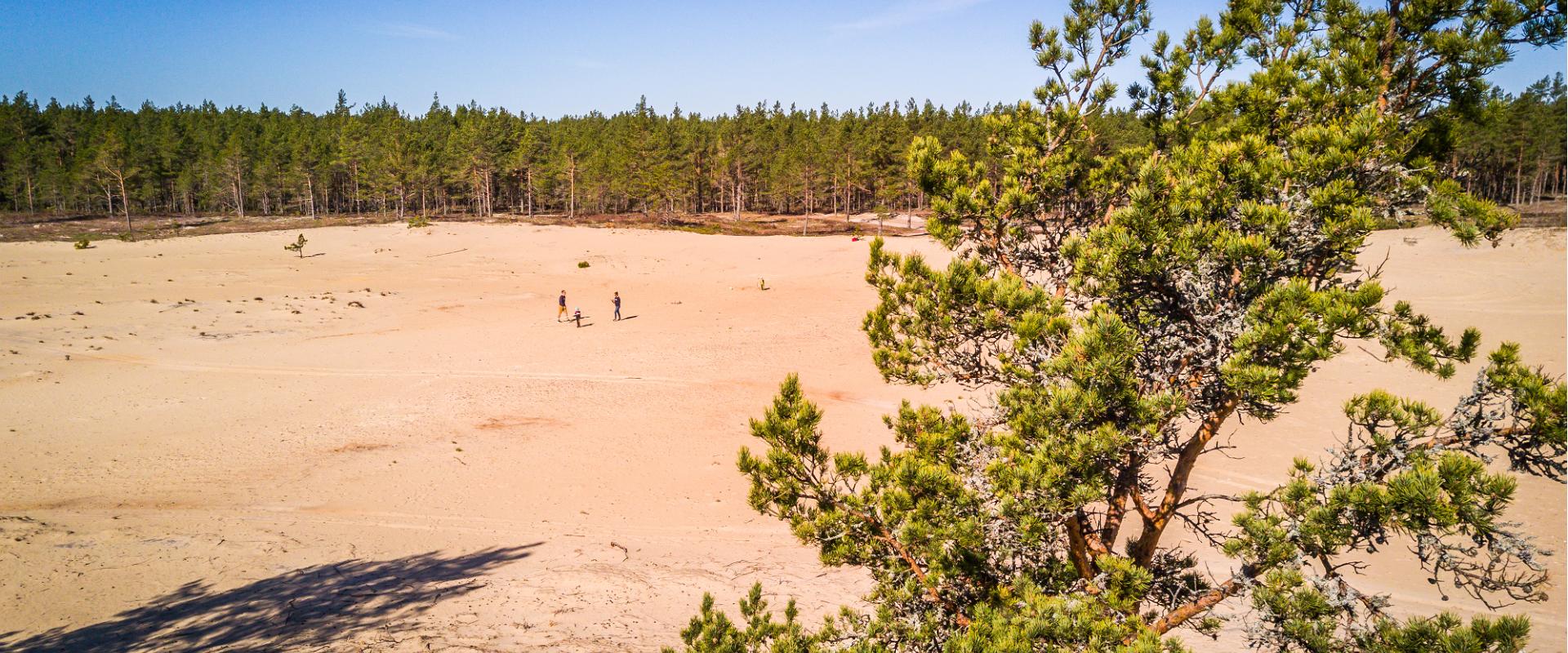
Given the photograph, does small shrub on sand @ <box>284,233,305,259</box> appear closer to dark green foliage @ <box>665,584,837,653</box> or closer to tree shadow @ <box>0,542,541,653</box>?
tree shadow @ <box>0,542,541,653</box>

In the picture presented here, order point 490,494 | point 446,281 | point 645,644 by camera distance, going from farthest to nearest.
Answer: point 446,281 < point 490,494 < point 645,644

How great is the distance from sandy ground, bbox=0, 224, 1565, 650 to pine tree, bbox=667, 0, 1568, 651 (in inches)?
235

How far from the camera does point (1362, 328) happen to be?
182 inches

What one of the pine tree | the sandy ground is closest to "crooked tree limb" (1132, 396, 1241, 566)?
the pine tree

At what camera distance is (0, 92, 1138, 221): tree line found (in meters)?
81.5

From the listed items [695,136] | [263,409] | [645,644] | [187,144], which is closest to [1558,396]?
[645,644]

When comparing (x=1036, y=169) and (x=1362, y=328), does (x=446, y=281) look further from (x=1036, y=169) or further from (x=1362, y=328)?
(x=1362, y=328)

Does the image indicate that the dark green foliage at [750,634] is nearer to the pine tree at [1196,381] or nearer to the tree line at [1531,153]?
the pine tree at [1196,381]

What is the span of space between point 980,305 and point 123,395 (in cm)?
2398

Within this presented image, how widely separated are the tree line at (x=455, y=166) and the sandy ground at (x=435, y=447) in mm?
43005

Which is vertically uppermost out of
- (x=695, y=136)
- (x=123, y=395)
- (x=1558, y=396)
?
(x=695, y=136)

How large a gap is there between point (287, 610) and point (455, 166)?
92.4 metres

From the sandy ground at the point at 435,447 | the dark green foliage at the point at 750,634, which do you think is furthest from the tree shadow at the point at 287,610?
the dark green foliage at the point at 750,634

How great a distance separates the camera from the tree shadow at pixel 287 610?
9531 millimetres
